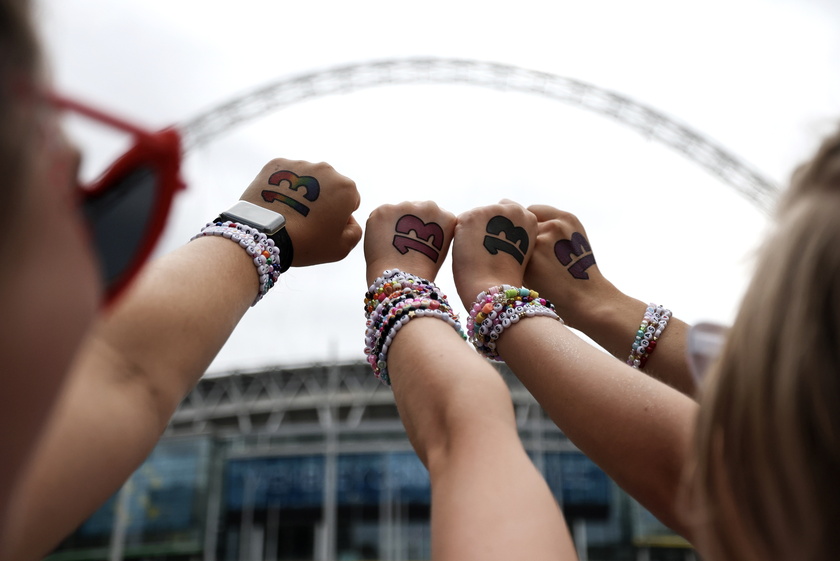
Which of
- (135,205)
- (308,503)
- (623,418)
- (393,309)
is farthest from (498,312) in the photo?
(308,503)

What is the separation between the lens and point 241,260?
5.59 ft

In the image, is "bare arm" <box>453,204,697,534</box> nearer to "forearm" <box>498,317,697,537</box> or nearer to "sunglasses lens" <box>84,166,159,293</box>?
"forearm" <box>498,317,697,537</box>

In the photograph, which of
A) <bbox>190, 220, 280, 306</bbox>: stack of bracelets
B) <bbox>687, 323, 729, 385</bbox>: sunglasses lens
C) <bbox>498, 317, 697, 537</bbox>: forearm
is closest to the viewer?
<bbox>687, 323, 729, 385</bbox>: sunglasses lens

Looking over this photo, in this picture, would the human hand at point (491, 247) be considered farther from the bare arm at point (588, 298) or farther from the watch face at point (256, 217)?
the watch face at point (256, 217)

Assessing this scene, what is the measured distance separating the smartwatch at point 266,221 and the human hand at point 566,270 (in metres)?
0.90

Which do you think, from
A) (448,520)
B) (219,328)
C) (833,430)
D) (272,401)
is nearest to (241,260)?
(219,328)

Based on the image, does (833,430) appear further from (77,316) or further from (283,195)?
(283,195)

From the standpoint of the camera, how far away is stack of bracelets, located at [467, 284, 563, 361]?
204 cm

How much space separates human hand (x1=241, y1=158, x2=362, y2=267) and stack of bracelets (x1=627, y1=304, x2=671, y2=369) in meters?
0.84

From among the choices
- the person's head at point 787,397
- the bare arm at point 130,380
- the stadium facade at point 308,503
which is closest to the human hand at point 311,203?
the bare arm at point 130,380

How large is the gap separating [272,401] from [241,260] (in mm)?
39591

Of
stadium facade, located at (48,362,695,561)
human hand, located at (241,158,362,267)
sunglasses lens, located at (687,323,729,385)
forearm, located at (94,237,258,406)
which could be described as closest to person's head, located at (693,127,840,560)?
sunglasses lens, located at (687,323,729,385)

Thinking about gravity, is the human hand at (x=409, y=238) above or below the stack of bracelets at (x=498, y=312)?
above

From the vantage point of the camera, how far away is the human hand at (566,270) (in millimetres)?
2463
